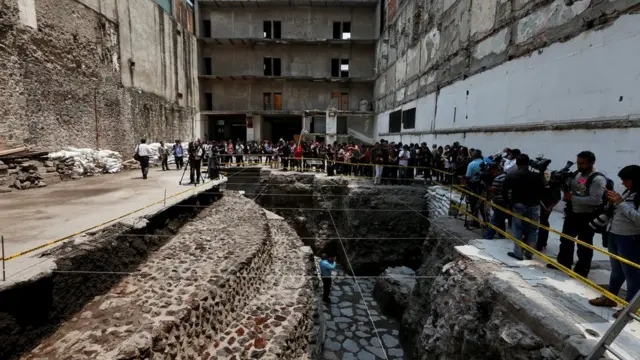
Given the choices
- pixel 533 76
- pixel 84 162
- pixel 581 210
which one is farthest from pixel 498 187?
pixel 84 162

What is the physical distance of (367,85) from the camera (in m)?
25.0

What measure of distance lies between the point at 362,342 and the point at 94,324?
6.04 m

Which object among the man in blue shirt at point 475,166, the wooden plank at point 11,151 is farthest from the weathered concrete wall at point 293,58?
the man in blue shirt at point 475,166

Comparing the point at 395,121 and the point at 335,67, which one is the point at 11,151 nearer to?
the point at 395,121

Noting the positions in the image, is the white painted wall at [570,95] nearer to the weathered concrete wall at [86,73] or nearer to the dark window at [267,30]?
the weathered concrete wall at [86,73]

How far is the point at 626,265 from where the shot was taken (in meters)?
3.12

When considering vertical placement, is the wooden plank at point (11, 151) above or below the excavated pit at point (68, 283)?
above

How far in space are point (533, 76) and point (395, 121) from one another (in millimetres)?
11468

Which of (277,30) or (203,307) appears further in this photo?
(277,30)

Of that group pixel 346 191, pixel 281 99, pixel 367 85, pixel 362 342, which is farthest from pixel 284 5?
pixel 362 342

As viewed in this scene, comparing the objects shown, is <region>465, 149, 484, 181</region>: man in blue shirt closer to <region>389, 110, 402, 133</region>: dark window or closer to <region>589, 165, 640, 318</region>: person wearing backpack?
<region>589, 165, 640, 318</region>: person wearing backpack

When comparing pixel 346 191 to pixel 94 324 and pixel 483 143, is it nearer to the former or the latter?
pixel 483 143

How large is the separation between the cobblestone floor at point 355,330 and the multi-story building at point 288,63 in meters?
15.5

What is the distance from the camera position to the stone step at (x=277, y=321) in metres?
4.68
